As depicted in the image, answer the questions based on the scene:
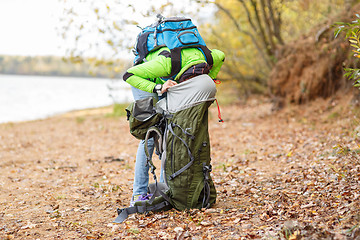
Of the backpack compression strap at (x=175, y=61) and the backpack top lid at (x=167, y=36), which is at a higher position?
the backpack top lid at (x=167, y=36)

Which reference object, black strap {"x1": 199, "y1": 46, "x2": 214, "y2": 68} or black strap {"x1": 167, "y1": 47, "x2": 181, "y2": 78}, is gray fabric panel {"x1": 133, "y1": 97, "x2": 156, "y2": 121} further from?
black strap {"x1": 199, "y1": 46, "x2": 214, "y2": 68}

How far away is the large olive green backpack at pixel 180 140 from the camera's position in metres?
3.25

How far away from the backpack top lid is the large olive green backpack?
37cm

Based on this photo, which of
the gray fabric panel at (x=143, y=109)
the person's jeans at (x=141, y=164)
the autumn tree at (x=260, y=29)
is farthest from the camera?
the autumn tree at (x=260, y=29)

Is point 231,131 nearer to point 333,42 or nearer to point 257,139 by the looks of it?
point 257,139

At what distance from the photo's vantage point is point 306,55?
896 centimetres

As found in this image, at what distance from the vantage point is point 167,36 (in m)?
3.24

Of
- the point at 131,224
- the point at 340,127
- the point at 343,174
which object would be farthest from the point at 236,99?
the point at 131,224

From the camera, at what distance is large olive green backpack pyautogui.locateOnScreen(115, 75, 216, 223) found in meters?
3.25

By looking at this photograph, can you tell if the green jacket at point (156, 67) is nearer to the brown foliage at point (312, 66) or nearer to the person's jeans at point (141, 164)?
the person's jeans at point (141, 164)

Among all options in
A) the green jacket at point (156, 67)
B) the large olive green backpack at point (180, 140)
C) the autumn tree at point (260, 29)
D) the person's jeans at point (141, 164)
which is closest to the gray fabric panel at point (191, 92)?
the large olive green backpack at point (180, 140)

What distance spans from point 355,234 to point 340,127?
4.89 m

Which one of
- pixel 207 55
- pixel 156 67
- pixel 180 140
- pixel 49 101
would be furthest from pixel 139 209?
pixel 49 101

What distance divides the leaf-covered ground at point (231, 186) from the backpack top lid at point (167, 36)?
5.36 ft
